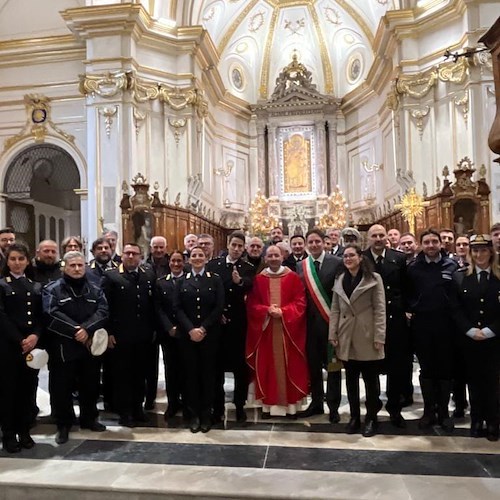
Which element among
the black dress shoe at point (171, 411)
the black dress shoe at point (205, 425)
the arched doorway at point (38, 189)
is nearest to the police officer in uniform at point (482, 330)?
the black dress shoe at point (205, 425)

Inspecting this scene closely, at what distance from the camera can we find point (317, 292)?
483 cm

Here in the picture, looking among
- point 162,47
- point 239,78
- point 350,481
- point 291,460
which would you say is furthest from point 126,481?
point 239,78

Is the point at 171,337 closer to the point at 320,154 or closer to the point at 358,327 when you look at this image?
the point at 358,327

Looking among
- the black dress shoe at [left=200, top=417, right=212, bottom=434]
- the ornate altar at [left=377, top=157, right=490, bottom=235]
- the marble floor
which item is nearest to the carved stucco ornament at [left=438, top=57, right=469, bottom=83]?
the ornate altar at [left=377, top=157, right=490, bottom=235]

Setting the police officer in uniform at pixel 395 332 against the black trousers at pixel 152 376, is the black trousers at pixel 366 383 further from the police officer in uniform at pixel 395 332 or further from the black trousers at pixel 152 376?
the black trousers at pixel 152 376

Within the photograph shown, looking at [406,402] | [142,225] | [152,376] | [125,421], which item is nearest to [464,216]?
[142,225]

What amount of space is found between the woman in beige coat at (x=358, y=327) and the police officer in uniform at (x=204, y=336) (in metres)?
1.04

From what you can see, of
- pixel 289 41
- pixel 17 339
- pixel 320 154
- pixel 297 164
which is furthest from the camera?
pixel 289 41

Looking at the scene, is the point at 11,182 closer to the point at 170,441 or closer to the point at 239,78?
the point at 239,78

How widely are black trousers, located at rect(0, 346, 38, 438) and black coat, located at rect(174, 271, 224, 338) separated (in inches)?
52.3

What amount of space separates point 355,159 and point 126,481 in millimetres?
17191

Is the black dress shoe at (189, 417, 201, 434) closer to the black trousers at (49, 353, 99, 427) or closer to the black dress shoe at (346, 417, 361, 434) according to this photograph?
the black trousers at (49, 353, 99, 427)

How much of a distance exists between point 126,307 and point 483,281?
3067mm

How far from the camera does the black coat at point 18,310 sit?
160 inches
